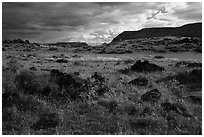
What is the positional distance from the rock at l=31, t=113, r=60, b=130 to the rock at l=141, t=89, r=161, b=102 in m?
→ 5.40

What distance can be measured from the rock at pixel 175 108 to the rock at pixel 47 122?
585 centimetres

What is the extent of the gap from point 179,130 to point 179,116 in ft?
5.00

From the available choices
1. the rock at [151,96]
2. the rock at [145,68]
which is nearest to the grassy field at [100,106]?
the rock at [151,96]

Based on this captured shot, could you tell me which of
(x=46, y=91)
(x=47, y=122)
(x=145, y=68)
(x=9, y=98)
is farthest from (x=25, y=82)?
(x=145, y=68)

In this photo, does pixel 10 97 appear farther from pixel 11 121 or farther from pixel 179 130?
pixel 179 130

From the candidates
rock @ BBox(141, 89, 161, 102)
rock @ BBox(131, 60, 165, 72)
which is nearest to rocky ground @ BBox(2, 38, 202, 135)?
rock @ BBox(141, 89, 161, 102)

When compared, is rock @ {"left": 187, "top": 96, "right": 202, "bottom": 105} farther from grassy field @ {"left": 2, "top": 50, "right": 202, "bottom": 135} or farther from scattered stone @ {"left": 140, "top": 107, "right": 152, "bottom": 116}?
scattered stone @ {"left": 140, "top": 107, "right": 152, "bottom": 116}

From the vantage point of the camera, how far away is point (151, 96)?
16.9m

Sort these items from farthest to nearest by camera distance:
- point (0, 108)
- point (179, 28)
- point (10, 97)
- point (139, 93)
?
point (179, 28), point (139, 93), point (10, 97), point (0, 108)

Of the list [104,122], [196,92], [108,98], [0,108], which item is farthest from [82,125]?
[196,92]

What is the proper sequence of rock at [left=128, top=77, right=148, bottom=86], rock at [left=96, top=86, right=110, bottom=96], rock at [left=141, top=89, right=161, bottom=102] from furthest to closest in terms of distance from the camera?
rock at [left=128, top=77, right=148, bottom=86], rock at [left=96, top=86, right=110, bottom=96], rock at [left=141, top=89, right=161, bottom=102]

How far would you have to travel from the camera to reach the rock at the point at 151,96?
1662 cm

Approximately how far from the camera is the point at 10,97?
52.2 ft

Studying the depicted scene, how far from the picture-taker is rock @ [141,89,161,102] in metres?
16.6
